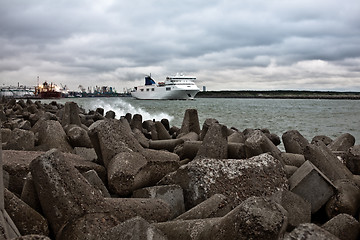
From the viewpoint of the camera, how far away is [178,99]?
79188 mm

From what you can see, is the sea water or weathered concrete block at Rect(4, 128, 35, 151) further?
the sea water

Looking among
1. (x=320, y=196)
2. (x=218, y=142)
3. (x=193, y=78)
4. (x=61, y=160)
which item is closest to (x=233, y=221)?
(x=61, y=160)

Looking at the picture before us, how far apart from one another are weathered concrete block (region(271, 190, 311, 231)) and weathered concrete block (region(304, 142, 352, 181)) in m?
1.05

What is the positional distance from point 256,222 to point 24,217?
1544 millimetres

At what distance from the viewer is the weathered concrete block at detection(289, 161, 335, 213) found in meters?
3.40

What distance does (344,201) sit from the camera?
3.34 meters

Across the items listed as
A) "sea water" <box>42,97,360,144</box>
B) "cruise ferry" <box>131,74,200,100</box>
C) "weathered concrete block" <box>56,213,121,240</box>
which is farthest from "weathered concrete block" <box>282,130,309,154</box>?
"cruise ferry" <box>131,74,200,100</box>

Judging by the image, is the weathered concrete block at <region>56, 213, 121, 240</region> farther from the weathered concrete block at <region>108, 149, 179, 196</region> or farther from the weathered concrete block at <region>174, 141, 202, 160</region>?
the weathered concrete block at <region>174, 141, 202, 160</region>

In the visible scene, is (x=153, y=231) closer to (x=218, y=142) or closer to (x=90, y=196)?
(x=90, y=196)

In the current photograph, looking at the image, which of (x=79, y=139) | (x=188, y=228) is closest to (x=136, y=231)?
(x=188, y=228)

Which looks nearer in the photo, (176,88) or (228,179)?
(228,179)

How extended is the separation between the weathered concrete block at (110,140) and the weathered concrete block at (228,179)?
0.68 meters

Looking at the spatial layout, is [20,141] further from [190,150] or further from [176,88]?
[176,88]

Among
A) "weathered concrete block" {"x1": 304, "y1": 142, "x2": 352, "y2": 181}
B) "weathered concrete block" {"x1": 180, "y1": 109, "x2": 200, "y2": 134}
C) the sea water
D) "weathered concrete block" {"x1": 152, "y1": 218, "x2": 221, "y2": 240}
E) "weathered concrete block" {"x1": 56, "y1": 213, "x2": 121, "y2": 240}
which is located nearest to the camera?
"weathered concrete block" {"x1": 152, "y1": 218, "x2": 221, "y2": 240}
